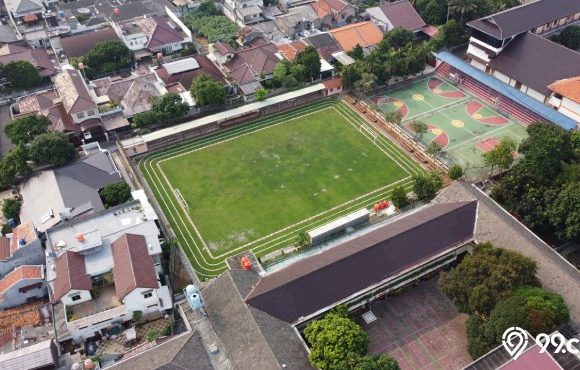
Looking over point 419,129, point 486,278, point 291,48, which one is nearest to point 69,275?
point 486,278

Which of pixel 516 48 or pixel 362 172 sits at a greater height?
pixel 516 48

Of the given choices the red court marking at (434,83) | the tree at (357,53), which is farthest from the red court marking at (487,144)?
the tree at (357,53)

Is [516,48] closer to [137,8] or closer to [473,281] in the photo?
[473,281]

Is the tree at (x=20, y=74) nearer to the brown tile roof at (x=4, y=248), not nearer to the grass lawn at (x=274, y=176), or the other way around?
the grass lawn at (x=274, y=176)

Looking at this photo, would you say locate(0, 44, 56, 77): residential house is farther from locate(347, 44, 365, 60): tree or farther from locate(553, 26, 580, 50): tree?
locate(553, 26, 580, 50): tree

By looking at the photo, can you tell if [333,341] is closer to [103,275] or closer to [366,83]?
[103,275]

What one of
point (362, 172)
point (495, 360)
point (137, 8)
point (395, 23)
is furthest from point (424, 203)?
point (137, 8)
